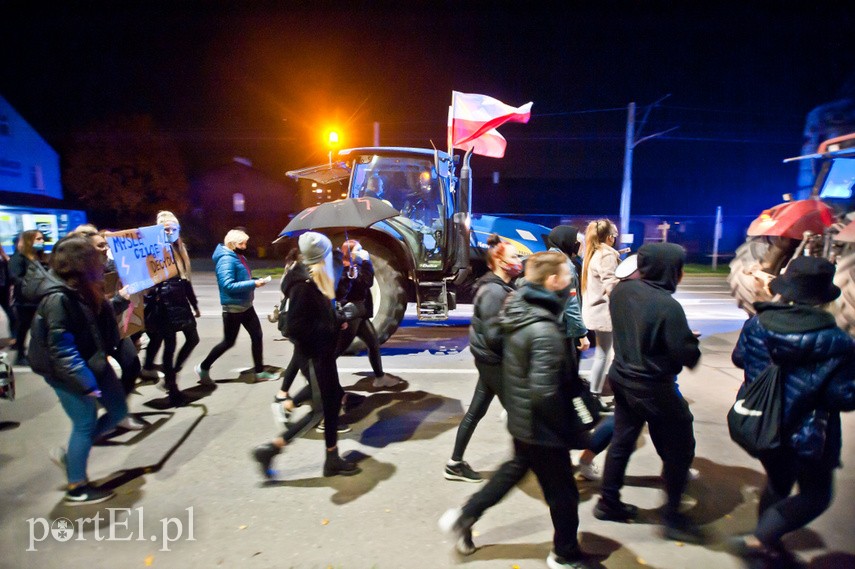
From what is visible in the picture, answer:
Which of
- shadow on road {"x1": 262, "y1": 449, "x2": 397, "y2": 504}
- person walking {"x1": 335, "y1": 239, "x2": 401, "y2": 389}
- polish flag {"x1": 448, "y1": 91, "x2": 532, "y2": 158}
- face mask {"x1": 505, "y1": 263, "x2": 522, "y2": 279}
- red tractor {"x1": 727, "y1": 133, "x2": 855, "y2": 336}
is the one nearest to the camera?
face mask {"x1": 505, "y1": 263, "x2": 522, "y2": 279}

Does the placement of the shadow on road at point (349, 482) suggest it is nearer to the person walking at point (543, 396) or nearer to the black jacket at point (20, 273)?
the person walking at point (543, 396)

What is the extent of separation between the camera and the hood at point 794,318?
2.35 meters

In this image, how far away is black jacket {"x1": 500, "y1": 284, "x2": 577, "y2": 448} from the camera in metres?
2.31

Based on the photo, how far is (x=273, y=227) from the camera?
29.9 meters

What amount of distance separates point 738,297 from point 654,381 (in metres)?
5.25

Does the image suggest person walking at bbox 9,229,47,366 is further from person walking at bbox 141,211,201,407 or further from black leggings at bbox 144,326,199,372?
person walking at bbox 141,211,201,407

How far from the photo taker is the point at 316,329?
3.40 meters

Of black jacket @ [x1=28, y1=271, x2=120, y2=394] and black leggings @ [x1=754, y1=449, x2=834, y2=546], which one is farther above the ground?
black jacket @ [x1=28, y1=271, x2=120, y2=394]

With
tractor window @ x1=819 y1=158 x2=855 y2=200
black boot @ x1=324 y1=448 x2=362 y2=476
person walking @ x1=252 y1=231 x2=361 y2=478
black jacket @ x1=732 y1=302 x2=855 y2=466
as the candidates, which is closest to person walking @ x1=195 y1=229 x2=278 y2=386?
person walking @ x1=252 y1=231 x2=361 y2=478

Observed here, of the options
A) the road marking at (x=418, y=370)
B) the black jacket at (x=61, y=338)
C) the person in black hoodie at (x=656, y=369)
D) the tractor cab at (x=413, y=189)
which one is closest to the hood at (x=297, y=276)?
the black jacket at (x=61, y=338)

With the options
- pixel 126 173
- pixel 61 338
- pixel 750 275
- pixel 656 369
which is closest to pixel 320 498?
pixel 61 338

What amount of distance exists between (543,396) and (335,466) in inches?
76.5

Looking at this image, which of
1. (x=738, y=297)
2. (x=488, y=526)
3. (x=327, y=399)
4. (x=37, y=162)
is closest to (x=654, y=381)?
(x=488, y=526)

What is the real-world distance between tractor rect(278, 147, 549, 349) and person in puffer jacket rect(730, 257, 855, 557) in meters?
4.48
